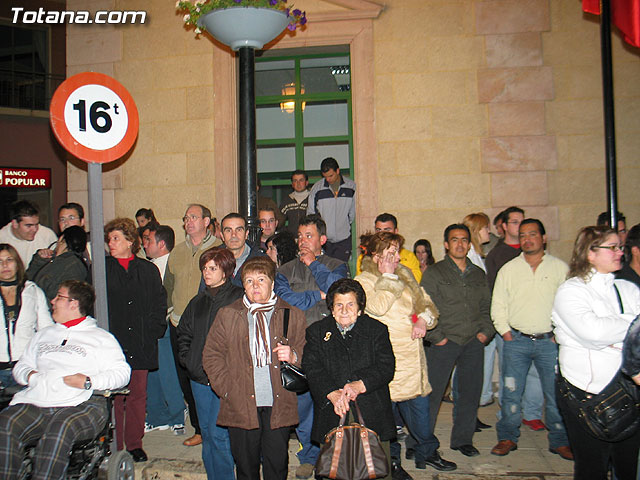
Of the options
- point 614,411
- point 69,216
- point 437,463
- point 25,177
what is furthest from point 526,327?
point 25,177

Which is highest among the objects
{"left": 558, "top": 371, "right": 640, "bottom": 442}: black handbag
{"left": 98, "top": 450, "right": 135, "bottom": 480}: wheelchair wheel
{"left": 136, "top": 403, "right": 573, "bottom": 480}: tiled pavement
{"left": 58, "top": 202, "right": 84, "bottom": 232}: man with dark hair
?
{"left": 58, "top": 202, "right": 84, "bottom": 232}: man with dark hair

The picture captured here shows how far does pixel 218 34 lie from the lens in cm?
619

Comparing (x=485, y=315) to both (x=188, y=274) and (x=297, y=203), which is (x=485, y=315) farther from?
(x=297, y=203)

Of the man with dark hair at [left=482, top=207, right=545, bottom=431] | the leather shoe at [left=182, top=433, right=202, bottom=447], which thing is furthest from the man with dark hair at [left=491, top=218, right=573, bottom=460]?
the leather shoe at [left=182, top=433, right=202, bottom=447]

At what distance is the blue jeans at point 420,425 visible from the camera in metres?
5.29

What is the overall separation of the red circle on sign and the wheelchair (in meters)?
1.85

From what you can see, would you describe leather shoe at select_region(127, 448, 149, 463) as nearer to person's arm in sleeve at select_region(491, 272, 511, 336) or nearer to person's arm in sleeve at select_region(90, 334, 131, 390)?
person's arm in sleeve at select_region(90, 334, 131, 390)

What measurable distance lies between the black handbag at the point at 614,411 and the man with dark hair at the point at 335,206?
16.0ft

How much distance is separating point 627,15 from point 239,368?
4.71 metres

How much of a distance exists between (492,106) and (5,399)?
6948 millimetres

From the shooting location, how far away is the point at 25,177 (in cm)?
2092

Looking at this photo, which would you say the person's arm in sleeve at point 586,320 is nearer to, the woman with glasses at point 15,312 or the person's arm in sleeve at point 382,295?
the person's arm in sleeve at point 382,295

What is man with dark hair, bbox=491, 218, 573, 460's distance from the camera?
5652mm

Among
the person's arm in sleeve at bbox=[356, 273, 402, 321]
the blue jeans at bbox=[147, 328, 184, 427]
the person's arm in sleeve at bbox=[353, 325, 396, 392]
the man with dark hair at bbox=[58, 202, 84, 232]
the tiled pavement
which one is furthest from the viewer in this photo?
the man with dark hair at bbox=[58, 202, 84, 232]
